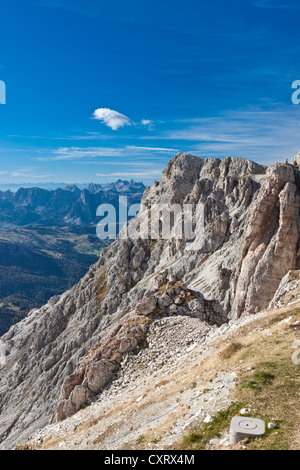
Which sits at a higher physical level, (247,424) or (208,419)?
(247,424)

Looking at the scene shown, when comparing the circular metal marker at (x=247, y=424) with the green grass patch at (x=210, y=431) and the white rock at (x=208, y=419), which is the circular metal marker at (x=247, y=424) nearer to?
the green grass patch at (x=210, y=431)

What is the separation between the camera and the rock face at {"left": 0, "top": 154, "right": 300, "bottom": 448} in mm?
44156

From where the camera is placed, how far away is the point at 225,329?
3347 centimetres

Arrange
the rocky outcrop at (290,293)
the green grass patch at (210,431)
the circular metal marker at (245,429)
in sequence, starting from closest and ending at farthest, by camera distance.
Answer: the circular metal marker at (245,429) < the green grass patch at (210,431) < the rocky outcrop at (290,293)

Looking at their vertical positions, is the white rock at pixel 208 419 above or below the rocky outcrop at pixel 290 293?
below

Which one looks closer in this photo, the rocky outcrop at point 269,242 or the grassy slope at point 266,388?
the grassy slope at point 266,388

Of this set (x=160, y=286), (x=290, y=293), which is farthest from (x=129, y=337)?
(x=290, y=293)

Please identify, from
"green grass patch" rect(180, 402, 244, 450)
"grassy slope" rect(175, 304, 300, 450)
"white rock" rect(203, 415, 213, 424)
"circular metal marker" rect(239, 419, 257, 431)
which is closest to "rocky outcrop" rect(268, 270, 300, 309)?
"grassy slope" rect(175, 304, 300, 450)

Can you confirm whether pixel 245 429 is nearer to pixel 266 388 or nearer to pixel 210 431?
pixel 210 431

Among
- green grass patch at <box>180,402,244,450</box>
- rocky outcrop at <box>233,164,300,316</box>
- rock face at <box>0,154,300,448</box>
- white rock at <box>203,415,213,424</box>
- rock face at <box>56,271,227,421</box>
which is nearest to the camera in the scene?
green grass patch at <box>180,402,244,450</box>

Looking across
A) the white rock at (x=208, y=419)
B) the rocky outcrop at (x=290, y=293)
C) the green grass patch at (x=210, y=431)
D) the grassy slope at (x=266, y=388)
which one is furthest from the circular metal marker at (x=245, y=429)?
the rocky outcrop at (x=290, y=293)

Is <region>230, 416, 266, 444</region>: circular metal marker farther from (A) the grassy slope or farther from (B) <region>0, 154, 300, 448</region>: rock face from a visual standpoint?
(B) <region>0, 154, 300, 448</region>: rock face

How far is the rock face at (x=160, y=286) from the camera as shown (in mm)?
44156

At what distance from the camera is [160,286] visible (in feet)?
167
